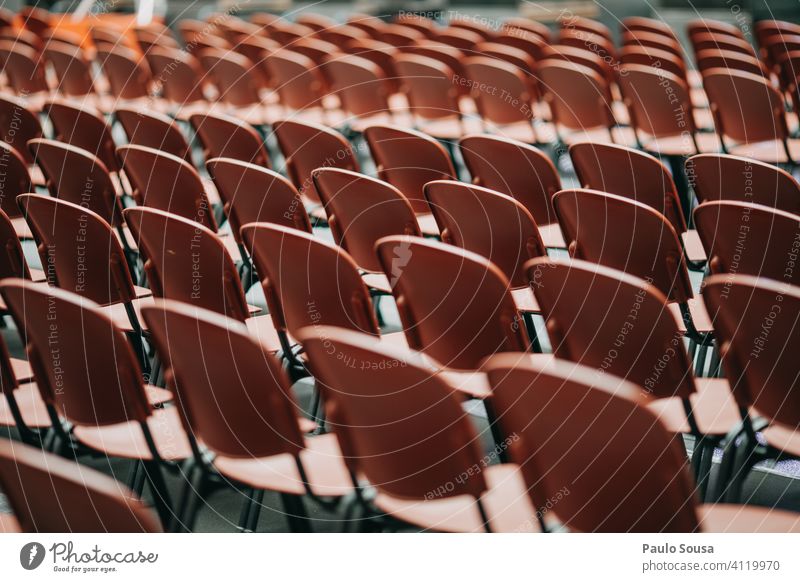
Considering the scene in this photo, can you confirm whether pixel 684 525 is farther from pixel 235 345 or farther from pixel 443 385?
pixel 235 345

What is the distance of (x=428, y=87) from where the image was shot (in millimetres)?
5707

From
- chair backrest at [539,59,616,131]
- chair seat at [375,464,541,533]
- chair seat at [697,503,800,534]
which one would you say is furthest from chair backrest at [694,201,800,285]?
chair backrest at [539,59,616,131]

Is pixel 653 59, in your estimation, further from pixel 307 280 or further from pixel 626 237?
pixel 307 280

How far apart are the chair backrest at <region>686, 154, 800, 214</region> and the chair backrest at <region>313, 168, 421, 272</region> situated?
3.92 ft

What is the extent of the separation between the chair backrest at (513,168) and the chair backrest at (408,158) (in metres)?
0.13

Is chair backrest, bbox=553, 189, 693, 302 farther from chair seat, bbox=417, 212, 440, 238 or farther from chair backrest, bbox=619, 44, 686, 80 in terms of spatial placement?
chair backrest, bbox=619, 44, 686, 80

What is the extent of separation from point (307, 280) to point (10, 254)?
3.99 feet

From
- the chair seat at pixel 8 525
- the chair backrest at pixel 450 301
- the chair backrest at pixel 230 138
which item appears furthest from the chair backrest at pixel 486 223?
the chair seat at pixel 8 525

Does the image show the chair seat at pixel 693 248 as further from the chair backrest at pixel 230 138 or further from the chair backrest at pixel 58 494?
the chair backrest at pixel 58 494

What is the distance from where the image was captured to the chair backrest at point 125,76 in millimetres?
6398
